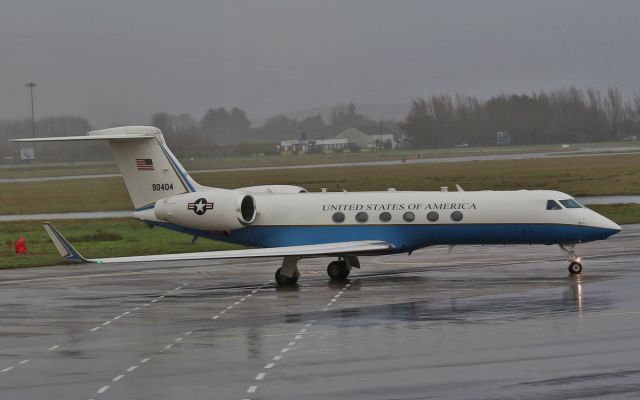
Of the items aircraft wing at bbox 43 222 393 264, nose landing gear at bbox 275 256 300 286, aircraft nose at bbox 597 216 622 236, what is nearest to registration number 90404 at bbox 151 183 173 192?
aircraft wing at bbox 43 222 393 264

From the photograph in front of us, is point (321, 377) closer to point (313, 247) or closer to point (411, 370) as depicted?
point (411, 370)

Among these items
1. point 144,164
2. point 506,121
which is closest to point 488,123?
point 506,121

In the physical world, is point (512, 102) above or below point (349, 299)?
above

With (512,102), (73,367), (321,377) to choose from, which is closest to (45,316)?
(73,367)

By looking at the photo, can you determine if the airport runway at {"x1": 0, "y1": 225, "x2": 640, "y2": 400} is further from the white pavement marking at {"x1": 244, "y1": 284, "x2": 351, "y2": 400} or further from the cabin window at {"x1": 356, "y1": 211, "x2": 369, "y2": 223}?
the cabin window at {"x1": 356, "y1": 211, "x2": 369, "y2": 223}

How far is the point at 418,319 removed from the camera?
77.7 ft

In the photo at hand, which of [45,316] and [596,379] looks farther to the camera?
[45,316]

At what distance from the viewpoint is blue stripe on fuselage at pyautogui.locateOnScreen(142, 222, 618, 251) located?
1217 inches

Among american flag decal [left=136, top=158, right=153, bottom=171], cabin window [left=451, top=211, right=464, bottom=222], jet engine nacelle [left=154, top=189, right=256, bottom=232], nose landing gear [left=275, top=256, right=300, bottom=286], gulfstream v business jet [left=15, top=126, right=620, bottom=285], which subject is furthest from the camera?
american flag decal [left=136, top=158, right=153, bottom=171]

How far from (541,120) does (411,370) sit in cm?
12707

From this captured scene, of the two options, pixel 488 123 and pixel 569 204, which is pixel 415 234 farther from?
pixel 488 123

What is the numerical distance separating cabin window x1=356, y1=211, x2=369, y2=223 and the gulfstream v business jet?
1.1 inches

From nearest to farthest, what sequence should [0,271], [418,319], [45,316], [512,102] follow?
[418,319], [45,316], [0,271], [512,102]

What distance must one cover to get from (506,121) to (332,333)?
Answer: 394 ft
